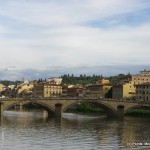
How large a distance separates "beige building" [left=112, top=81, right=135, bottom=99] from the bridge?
33813mm

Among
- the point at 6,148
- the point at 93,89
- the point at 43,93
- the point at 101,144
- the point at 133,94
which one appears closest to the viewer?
the point at 6,148

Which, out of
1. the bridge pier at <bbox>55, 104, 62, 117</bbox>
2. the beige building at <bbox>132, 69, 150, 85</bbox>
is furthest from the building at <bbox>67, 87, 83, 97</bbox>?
the bridge pier at <bbox>55, 104, 62, 117</bbox>

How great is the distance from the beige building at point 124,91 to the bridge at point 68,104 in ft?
111

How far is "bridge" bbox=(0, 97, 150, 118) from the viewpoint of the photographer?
8100 cm

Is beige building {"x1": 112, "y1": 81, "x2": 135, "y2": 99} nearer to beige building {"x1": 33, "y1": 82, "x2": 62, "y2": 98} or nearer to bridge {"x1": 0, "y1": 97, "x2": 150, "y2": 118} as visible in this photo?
bridge {"x1": 0, "y1": 97, "x2": 150, "y2": 118}

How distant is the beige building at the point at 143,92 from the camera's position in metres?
113

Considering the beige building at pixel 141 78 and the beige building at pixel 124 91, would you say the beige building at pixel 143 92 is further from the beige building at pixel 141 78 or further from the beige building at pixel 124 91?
the beige building at pixel 141 78

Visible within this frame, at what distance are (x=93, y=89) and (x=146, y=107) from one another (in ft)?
176

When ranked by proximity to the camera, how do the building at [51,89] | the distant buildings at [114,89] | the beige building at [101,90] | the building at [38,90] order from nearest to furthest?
the distant buildings at [114,89] → the beige building at [101,90] → the building at [51,89] → the building at [38,90]

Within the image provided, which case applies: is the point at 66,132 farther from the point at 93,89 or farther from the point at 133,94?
the point at 93,89

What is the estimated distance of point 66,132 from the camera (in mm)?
55312

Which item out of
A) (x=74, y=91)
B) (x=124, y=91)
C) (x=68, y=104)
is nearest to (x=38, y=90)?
(x=74, y=91)

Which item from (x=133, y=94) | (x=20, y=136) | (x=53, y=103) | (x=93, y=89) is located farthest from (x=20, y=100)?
(x=93, y=89)

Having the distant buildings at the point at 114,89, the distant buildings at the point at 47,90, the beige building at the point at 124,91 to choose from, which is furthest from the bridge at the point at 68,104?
the distant buildings at the point at 47,90
